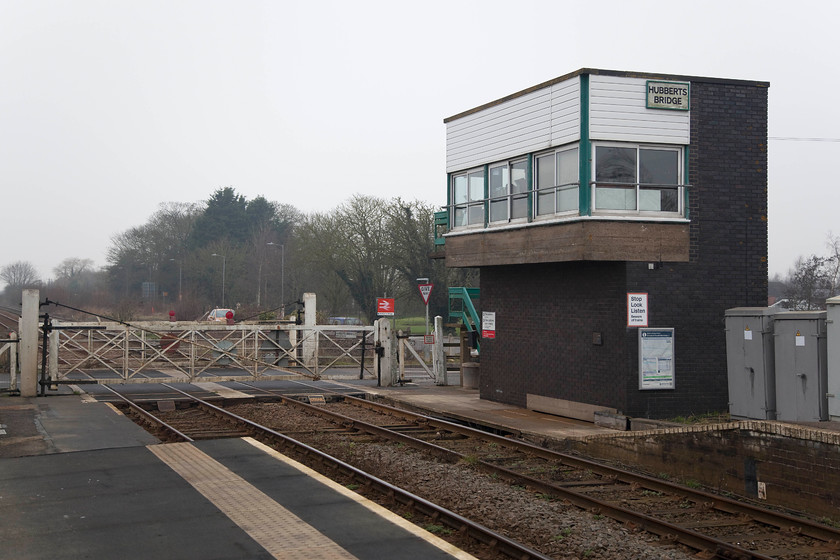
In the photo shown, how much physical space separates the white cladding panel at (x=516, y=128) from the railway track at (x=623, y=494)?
237 inches

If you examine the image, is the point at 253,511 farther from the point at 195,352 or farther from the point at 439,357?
the point at 195,352

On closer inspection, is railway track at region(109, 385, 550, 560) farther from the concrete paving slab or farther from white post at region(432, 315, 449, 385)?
white post at region(432, 315, 449, 385)

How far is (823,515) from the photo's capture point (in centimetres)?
959

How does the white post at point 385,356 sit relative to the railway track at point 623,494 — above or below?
above

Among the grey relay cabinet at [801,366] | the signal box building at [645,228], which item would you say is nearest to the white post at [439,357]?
the signal box building at [645,228]

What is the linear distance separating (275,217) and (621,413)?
290 ft

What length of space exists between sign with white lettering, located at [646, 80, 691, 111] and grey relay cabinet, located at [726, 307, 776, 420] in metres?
4.06

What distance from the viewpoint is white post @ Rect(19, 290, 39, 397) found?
19.5 m

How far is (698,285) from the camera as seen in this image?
605 inches

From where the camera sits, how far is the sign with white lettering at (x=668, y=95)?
15.2m

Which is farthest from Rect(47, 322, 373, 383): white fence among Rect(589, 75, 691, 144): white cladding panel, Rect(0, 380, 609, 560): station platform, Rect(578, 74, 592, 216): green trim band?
Rect(589, 75, 691, 144): white cladding panel

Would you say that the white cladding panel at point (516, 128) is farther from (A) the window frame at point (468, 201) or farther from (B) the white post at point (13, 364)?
(B) the white post at point (13, 364)

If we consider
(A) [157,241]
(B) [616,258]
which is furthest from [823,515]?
(A) [157,241]

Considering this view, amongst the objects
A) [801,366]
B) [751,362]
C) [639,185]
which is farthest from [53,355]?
[801,366]
